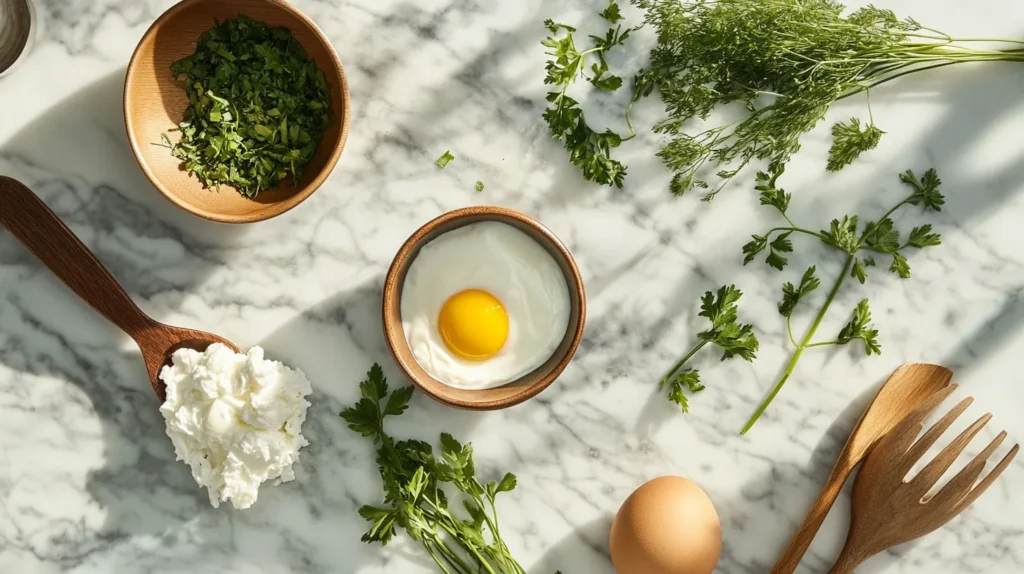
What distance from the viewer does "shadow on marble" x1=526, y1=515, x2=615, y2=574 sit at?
1.50 meters

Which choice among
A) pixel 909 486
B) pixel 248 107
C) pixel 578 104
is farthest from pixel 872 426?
pixel 248 107

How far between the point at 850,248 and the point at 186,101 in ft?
4.04

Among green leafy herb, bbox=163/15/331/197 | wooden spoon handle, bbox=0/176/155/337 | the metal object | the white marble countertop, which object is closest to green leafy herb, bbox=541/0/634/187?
the white marble countertop

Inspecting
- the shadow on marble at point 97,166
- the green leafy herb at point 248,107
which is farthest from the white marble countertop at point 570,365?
the green leafy herb at point 248,107

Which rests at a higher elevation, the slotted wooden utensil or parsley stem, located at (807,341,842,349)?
parsley stem, located at (807,341,842,349)

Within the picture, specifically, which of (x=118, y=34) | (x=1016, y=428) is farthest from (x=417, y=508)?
(x=1016, y=428)

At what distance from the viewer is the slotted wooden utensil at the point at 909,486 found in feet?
4.43

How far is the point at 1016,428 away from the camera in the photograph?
1517 mm

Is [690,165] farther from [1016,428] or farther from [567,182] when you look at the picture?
[1016,428]

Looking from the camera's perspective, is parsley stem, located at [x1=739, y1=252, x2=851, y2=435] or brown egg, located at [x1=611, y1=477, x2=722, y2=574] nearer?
brown egg, located at [x1=611, y1=477, x2=722, y2=574]

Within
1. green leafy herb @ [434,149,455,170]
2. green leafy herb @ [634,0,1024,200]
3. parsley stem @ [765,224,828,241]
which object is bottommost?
parsley stem @ [765,224,828,241]

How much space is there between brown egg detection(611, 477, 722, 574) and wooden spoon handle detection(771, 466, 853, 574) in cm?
14

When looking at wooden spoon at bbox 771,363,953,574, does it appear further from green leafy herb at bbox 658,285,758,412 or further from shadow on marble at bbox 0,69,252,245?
shadow on marble at bbox 0,69,252,245

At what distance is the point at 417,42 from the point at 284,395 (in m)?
0.68
